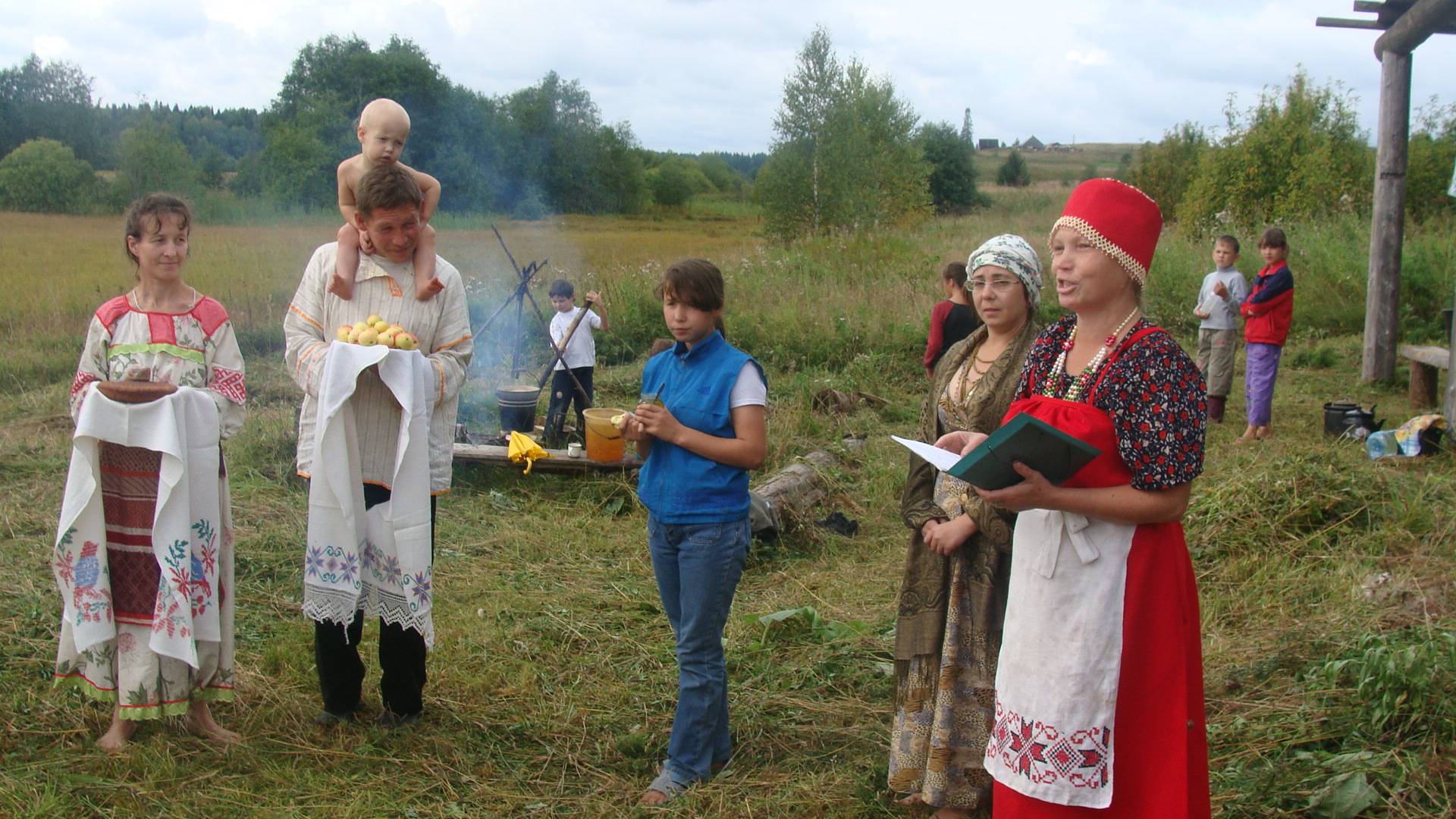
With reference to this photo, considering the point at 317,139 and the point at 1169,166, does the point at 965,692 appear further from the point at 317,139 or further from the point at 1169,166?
the point at 1169,166

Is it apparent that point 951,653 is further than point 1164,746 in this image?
Yes

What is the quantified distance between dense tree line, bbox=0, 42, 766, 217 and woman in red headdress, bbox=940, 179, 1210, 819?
13521mm

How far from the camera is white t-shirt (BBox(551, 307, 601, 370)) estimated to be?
874 centimetres

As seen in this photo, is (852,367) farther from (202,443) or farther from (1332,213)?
(1332,213)

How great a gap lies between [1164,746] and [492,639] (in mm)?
3143

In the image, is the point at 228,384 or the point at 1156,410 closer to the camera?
the point at 1156,410

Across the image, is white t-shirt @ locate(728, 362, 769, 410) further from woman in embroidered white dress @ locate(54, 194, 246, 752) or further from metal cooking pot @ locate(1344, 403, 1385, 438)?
metal cooking pot @ locate(1344, 403, 1385, 438)

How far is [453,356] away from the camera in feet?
11.6

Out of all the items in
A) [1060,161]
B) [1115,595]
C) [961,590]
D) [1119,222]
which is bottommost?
[961,590]

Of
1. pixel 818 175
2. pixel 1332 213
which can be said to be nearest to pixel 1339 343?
pixel 1332 213

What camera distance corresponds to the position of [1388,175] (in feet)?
33.0

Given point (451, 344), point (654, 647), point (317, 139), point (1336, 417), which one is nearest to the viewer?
point (451, 344)

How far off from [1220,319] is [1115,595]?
312 inches

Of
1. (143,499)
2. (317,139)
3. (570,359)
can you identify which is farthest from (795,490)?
(317,139)
